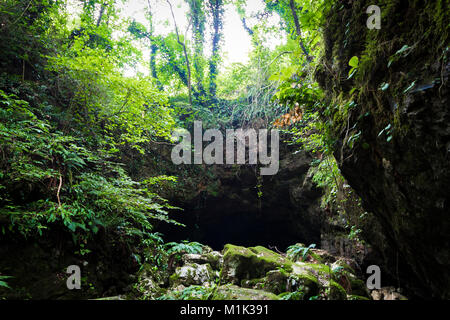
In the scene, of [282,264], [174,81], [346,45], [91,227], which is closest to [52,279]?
[91,227]

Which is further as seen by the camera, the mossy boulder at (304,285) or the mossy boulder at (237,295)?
the mossy boulder at (304,285)

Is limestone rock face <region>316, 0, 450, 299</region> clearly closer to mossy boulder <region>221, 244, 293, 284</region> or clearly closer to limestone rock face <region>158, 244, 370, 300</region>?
limestone rock face <region>158, 244, 370, 300</region>

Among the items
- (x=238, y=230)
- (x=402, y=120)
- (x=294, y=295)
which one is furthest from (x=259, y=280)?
(x=238, y=230)

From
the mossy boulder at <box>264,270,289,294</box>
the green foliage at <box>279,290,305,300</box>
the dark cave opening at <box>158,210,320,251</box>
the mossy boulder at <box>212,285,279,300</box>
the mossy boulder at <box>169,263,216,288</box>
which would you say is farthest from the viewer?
the dark cave opening at <box>158,210,320,251</box>

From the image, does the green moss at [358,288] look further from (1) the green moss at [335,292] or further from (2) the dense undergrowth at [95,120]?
(2) the dense undergrowth at [95,120]

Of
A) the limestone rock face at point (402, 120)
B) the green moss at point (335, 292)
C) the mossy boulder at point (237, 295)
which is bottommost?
the green moss at point (335, 292)

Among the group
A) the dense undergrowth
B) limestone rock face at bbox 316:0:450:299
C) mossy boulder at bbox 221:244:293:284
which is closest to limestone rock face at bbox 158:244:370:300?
mossy boulder at bbox 221:244:293:284

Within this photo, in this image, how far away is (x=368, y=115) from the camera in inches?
88.7

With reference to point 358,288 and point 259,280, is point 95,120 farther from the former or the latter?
point 358,288

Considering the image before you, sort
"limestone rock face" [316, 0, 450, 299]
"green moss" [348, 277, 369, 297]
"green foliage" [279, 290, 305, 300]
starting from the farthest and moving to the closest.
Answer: "green moss" [348, 277, 369, 297] → "green foliage" [279, 290, 305, 300] → "limestone rock face" [316, 0, 450, 299]

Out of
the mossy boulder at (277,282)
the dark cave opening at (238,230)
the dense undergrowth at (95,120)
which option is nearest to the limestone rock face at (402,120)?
the dense undergrowth at (95,120)

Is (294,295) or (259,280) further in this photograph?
(259,280)
